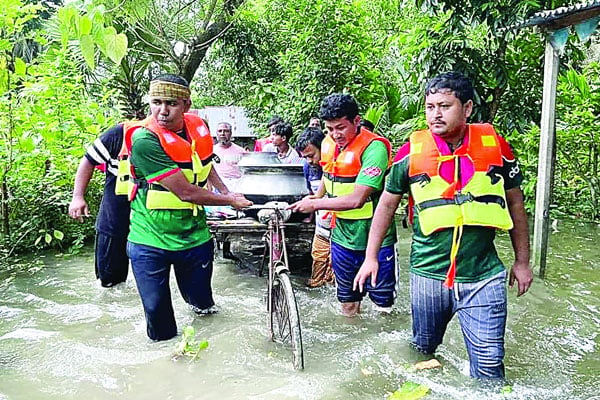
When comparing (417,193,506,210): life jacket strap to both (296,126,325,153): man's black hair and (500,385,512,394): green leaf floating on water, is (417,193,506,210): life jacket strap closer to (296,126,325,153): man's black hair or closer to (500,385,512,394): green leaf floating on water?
(500,385,512,394): green leaf floating on water

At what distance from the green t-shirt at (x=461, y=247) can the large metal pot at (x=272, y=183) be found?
7.40 ft

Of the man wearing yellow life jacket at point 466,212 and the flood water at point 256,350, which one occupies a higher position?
the man wearing yellow life jacket at point 466,212

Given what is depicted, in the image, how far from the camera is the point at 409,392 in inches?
135

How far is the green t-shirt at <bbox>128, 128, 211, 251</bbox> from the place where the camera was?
368 cm

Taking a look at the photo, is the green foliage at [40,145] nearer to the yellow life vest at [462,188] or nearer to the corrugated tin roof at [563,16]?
the yellow life vest at [462,188]

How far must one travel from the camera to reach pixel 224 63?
15406 millimetres

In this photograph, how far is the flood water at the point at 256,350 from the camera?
359cm

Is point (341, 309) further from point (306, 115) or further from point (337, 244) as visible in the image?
point (306, 115)

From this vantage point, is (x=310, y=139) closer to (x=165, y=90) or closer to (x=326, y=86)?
(x=165, y=90)

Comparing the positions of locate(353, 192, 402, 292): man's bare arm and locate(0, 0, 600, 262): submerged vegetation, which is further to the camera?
locate(0, 0, 600, 262): submerged vegetation

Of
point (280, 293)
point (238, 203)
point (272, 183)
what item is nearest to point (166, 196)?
point (238, 203)

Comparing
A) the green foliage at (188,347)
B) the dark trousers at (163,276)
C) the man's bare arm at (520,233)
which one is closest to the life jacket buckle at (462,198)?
the man's bare arm at (520,233)

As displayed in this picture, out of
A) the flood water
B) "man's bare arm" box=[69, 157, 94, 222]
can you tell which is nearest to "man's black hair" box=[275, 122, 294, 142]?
the flood water

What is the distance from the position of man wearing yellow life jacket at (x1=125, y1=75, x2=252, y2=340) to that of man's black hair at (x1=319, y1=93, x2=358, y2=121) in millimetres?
863
